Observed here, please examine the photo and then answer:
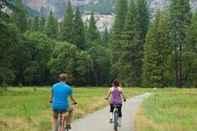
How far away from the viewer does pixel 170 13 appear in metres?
112

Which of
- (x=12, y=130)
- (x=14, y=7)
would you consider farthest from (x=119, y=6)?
(x=12, y=130)

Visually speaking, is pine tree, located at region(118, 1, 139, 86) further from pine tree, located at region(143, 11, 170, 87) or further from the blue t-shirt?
the blue t-shirt

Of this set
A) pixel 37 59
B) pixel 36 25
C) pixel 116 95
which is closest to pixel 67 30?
pixel 37 59

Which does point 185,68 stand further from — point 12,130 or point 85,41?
point 12,130

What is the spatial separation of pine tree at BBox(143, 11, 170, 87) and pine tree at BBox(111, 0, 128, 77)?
30.5ft

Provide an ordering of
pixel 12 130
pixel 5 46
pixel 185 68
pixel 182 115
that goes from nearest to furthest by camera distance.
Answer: pixel 12 130 → pixel 182 115 → pixel 5 46 → pixel 185 68

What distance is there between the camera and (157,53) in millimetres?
106000

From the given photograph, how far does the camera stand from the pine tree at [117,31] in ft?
377

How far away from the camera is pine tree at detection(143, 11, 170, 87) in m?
104

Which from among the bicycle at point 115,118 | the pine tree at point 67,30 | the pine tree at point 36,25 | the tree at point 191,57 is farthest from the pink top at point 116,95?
the pine tree at point 36,25

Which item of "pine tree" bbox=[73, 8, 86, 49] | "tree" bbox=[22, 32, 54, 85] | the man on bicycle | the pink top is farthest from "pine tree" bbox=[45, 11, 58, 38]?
the man on bicycle

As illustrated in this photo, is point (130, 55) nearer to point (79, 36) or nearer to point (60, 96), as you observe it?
point (79, 36)

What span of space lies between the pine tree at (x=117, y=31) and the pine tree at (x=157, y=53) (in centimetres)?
930

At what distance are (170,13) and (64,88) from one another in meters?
95.0
